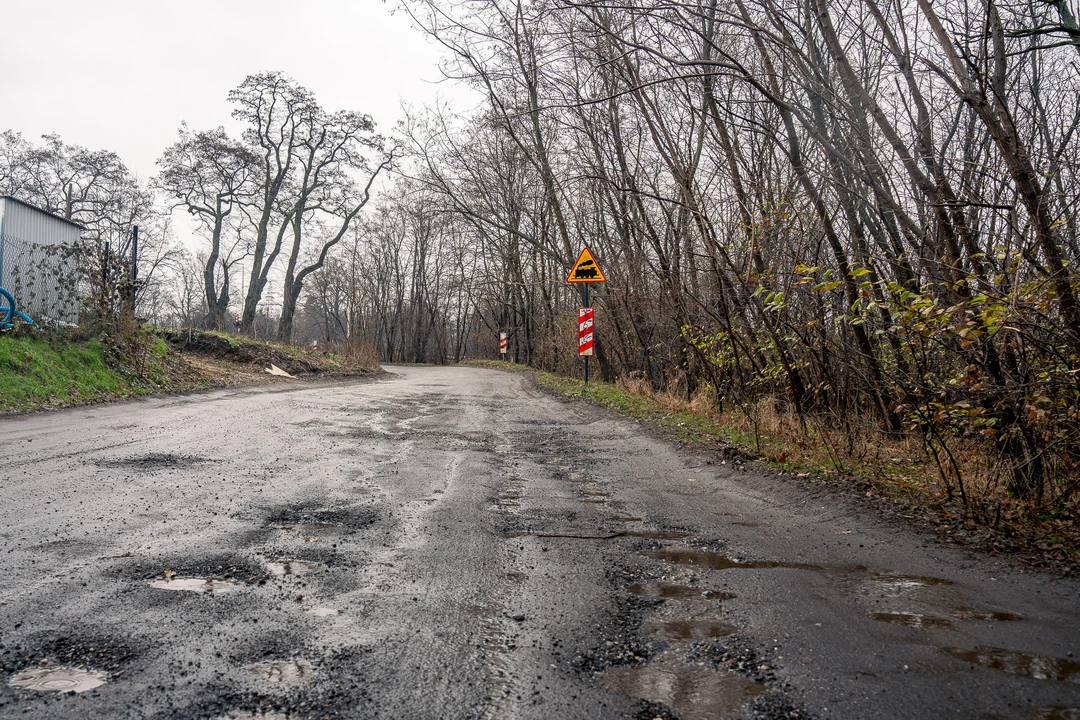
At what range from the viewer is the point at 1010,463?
5.00 m

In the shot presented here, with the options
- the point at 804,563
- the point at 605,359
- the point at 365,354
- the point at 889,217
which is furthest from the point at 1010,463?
the point at 365,354

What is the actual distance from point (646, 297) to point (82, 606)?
12044 mm

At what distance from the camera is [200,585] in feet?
10.3

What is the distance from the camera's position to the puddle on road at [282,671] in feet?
7.55

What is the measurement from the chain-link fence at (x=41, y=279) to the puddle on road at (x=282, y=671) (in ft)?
45.1

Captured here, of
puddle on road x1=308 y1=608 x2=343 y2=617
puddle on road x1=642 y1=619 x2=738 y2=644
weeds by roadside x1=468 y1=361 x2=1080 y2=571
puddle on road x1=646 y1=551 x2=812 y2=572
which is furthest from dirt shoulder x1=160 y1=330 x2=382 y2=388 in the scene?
puddle on road x1=642 y1=619 x2=738 y2=644

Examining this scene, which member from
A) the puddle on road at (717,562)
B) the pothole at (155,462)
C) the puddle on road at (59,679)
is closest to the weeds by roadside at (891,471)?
the puddle on road at (717,562)

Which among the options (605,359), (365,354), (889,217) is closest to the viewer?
(889,217)

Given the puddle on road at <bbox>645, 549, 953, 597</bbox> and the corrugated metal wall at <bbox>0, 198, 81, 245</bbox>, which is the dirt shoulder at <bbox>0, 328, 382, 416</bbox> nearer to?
the corrugated metal wall at <bbox>0, 198, 81, 245</bbox>

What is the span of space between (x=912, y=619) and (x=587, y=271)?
1289 centimetres

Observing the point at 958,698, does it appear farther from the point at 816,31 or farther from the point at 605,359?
the point at 605,359

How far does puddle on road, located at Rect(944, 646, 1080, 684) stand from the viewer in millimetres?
2514

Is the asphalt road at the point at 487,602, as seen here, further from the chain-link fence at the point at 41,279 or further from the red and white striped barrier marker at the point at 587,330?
the red and white striped barrier marker at the point at 587,330

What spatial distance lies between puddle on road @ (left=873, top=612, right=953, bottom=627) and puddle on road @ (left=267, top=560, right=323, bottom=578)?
2615mm
